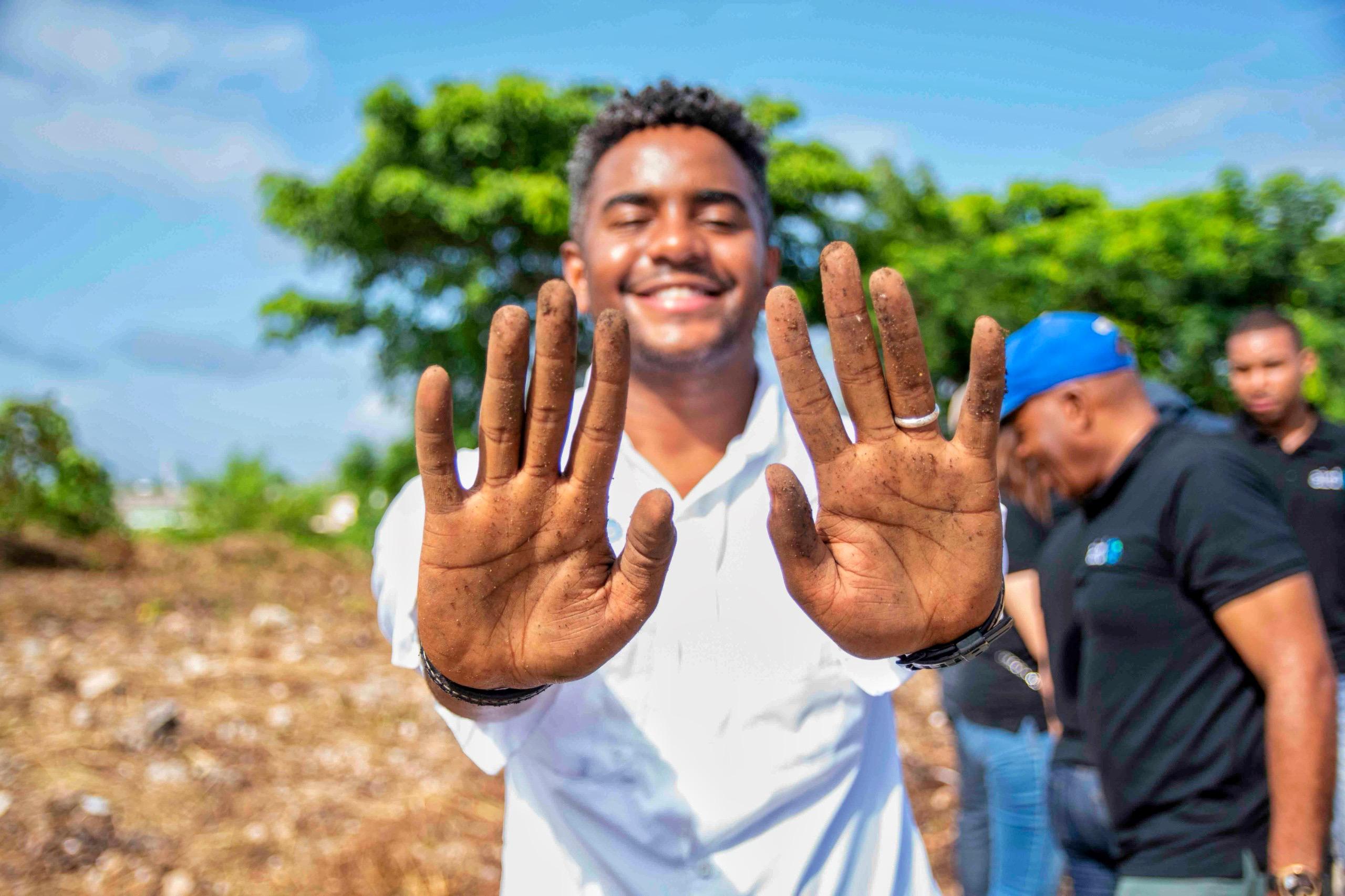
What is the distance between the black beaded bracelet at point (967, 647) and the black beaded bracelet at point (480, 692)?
0.54 m

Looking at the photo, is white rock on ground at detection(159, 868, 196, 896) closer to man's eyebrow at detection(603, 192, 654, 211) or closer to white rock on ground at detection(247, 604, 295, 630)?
white rock on ground at detection(247, 604, 295, 630)

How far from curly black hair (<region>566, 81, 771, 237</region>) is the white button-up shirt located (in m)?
0.82

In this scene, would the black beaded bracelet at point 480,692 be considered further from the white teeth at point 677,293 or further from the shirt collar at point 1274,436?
the shirt collar at point 1274,436

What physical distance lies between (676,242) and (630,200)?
156 millimetres

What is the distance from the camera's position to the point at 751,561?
1.57 metres

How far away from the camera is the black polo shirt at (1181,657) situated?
6.07ft

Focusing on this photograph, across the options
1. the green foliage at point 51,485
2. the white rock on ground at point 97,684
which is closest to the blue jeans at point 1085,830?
the white rock on ground at point 97,684

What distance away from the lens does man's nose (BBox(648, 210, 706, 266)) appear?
5.51 feet

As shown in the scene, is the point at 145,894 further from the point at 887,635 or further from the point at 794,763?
the point at 887,635

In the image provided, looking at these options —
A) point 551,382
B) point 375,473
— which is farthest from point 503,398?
point 375,473

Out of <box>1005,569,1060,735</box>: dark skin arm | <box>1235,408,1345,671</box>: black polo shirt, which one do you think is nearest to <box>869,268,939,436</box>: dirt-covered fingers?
<box>1005,569,1060,735</box>: dark skin arm

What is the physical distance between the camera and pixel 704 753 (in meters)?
1.45

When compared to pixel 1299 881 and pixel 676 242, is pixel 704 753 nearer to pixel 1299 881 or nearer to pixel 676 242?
pixel 676 242

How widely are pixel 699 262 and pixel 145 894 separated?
3170 millimetres
